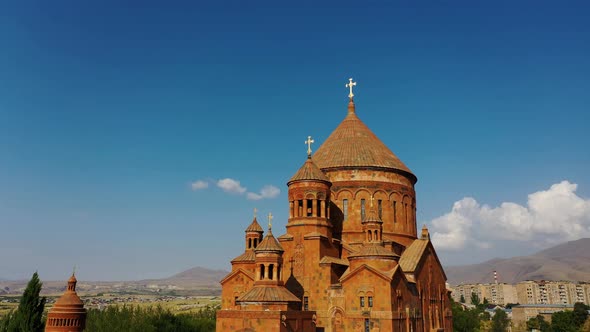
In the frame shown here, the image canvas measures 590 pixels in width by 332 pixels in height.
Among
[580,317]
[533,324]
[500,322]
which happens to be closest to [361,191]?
[580,317]

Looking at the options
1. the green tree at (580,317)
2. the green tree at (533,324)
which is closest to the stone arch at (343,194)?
the green tree at (580,317)

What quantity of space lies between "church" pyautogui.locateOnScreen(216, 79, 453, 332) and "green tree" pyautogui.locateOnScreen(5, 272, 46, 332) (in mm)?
16126

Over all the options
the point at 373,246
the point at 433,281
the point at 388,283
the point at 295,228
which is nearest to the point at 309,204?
the point at 295,228

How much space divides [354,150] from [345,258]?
9.23 m

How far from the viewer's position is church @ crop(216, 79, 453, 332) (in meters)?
27.8

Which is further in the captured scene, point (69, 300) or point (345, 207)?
point (345, 207)

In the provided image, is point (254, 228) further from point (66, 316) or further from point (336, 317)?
point (66, 316)

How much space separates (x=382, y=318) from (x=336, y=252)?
6357 mm

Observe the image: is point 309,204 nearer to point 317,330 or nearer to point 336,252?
point 336,252

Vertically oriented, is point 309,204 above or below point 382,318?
above

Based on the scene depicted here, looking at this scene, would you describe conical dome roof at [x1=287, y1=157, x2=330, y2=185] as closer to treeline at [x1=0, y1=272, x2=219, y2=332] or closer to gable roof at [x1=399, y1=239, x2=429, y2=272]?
gable roof at [x1=399, y1=239, x2=429, y2=272]

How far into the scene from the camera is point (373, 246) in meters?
30.0

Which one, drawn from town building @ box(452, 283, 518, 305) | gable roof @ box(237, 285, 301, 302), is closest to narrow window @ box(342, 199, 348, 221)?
gable roof @ box(237, 285, 301, 302)

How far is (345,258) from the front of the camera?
1310 inches
